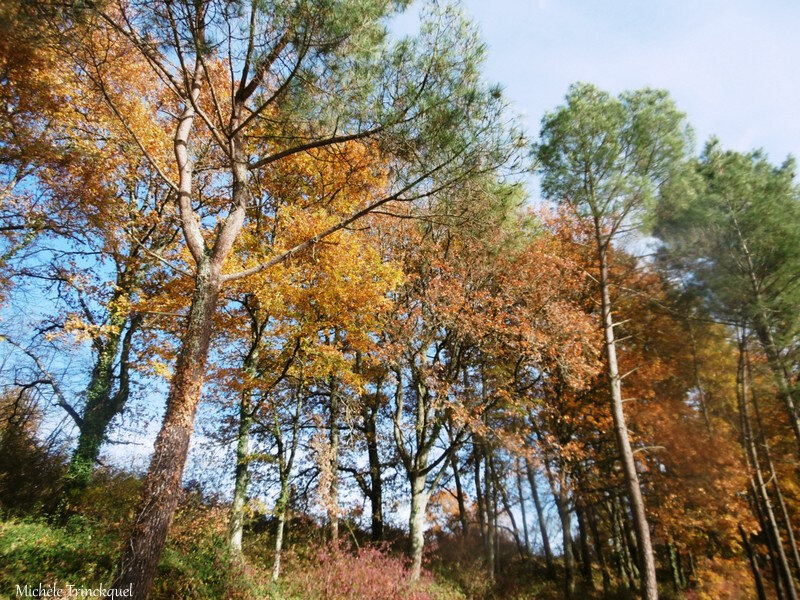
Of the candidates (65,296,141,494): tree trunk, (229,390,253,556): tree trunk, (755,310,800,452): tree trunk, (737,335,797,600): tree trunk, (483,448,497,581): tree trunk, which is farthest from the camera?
(483,448,497,581): tree trunk

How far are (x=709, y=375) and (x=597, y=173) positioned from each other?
11.6 metres

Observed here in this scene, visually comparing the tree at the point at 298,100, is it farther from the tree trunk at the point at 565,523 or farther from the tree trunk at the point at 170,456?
the tree trunk at the point at 565,523

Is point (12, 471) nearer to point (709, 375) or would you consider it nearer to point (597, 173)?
point (597, 173)

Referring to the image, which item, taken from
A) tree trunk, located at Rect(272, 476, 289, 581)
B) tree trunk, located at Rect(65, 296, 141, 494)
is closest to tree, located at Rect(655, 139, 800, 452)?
tree trunk, located at Rect(272, 476, 289, 581)

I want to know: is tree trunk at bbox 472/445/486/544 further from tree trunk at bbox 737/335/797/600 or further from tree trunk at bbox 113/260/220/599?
tree trunk at bbox 113/260/220/599

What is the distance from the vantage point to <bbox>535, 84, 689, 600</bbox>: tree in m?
10.7

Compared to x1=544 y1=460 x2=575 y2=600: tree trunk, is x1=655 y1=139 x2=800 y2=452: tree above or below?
above

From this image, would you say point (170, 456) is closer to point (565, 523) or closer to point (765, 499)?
point (565, 523)

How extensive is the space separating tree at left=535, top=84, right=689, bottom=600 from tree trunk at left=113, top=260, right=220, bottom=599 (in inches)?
373

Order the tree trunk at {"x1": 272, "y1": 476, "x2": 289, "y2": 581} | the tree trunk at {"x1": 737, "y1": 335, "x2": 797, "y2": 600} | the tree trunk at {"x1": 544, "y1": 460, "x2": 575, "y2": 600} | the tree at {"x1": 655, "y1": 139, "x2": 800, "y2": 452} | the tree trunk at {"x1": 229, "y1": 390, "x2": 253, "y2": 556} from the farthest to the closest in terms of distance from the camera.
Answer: the tree trunk at {"x1": 544, "y1": 460, "x2": 575, "y2": 600}, the tree trunk at {"x1": 737, "y1": 335, "x2": 797, "y2": 600}, the tree at {"x1": 655, "y1": 139, "x2": 800, "y2": 452}, the tree trunk at {"x1": 272, "y1": 476, "x2": 289, "y2": 581}, the tree trunk at {"x1": 229, "y1": 390, "x2": 253, "y2": 556}

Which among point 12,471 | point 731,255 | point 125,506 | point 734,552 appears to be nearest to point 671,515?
point 734,552

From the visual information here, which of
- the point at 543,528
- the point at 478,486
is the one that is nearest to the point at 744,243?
the point at 478,486

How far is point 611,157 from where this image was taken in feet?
36.9

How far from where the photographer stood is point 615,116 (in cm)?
1115
